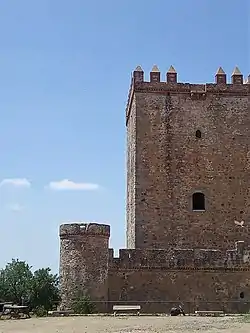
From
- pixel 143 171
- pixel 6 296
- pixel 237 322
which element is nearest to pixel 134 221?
pixel 143 171

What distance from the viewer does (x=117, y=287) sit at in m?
24.9

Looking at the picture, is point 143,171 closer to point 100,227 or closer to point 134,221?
point 134,221

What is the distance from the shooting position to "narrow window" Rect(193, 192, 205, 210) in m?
28.8

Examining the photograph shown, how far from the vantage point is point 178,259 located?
2531 centimetres

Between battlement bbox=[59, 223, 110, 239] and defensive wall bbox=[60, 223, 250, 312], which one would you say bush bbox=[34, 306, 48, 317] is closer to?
defensive wall bbox=[60, 223, 250, 312]

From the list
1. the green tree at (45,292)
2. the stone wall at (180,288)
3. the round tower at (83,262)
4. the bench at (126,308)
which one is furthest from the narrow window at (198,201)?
the green tree at (45,292)

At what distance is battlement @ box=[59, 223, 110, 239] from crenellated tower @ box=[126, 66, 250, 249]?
3.51 m

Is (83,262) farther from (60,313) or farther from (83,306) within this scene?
(60,313)

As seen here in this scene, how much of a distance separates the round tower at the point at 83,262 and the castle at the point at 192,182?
1153 mm

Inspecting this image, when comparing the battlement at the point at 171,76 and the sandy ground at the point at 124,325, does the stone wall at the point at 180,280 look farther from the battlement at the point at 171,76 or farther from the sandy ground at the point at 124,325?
the battlement at the point at 171,76

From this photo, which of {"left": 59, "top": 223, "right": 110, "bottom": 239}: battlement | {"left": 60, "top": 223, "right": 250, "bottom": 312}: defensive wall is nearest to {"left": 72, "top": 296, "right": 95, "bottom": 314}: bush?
{"left": 60, "top": 223, "right": 250, "bottom": 312}: defensive wall

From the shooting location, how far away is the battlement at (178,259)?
82.2 feet

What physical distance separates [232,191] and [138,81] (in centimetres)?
679

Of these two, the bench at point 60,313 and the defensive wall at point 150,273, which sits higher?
the defensive wall at point 150,273
